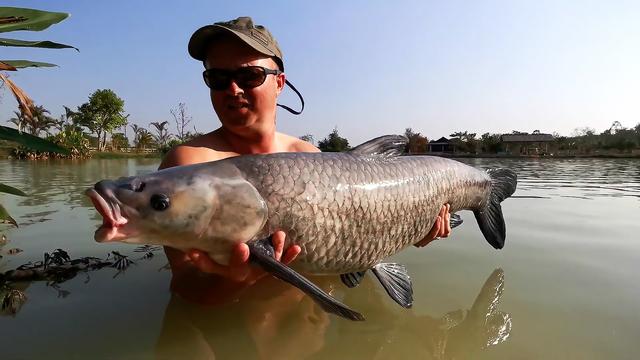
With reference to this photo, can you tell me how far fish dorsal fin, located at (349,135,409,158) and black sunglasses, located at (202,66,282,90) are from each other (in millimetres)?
826

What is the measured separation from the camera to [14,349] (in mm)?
1916

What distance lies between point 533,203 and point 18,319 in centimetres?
701

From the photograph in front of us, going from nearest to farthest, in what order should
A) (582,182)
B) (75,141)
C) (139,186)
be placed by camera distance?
(139,186) → (582,182) → (75,141)

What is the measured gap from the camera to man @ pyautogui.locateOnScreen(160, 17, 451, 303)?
2.50 metres

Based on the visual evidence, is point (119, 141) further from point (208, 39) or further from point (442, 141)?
point (208, 39)

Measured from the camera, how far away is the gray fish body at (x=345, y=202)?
6.33 feet

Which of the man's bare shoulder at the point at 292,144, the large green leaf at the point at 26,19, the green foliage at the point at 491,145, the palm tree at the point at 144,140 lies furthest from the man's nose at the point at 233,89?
the green foliage at the point at 491,145

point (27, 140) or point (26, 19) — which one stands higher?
point (26, 19)

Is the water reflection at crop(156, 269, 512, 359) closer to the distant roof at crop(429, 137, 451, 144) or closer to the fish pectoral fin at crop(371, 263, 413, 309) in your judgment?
the fish pectoral fin at crop(371, 263, 413, 309)

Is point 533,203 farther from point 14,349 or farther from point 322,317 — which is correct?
point 14,349

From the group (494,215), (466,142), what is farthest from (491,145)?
(494,215)

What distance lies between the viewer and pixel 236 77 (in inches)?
108

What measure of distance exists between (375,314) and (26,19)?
248 cm

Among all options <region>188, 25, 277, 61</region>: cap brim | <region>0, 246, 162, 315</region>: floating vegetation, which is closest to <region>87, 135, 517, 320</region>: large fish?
<region>188, 25, 277, 61</region>: cap brim
